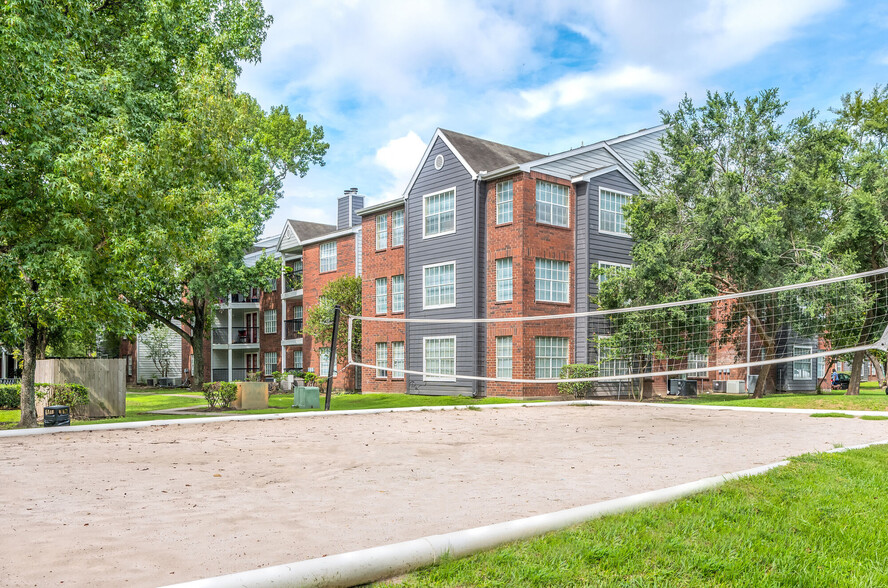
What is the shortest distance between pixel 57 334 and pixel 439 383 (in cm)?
1414

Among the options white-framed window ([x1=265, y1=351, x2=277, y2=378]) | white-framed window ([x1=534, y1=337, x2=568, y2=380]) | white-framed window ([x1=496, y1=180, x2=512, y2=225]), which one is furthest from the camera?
white-framed window ([x1=265, y1=351, x2=277, y2=378])

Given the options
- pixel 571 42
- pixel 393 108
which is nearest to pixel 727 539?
pixel 571 42

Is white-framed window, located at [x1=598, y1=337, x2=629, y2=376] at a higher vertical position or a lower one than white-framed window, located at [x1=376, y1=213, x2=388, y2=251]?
lower

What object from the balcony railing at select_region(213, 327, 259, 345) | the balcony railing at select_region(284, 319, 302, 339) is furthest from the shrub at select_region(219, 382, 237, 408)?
the balcony railing at select_region(213, 327, 259, 345)

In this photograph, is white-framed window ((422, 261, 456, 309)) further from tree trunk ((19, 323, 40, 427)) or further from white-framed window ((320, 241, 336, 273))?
tree trunk ((19, 323, 40, 427))

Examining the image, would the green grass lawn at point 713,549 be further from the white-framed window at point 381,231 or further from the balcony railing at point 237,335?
the balcony railing at point 237,335

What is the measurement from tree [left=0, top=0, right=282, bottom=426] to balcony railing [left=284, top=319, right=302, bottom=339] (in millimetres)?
25866

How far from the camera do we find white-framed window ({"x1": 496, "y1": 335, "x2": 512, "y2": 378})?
26859 mm

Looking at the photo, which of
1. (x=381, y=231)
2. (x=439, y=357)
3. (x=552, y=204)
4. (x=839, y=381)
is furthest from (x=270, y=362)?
(x=839, y=381)

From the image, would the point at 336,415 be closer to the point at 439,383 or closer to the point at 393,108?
the point at 393,108

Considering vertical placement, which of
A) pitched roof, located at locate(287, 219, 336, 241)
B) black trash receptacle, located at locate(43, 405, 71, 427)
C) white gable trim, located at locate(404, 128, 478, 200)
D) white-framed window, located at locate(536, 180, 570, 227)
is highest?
white gable trim, located at locate(404, 128, 478, 200)

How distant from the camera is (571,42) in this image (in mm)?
19391

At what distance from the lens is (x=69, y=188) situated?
485 inches

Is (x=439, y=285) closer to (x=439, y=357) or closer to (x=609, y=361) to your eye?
(x=439, y=357)
